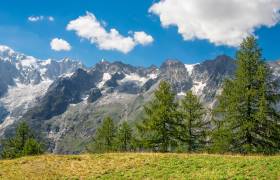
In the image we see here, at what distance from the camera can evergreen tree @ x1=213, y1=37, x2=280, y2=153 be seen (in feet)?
139

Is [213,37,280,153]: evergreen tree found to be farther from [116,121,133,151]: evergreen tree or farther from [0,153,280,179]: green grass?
[116,121,133,151]: evergreen tree

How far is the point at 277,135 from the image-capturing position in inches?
1702

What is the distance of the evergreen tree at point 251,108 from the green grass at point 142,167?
46.6 feet

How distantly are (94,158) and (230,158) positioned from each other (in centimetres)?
1046

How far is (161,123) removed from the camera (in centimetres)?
5219

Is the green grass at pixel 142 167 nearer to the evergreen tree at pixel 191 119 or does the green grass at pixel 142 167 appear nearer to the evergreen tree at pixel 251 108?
the evergreen tree at pixel 251 108

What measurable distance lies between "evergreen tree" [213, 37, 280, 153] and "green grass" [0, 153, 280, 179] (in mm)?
14213

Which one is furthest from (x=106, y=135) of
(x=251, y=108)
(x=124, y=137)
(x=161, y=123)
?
(x=251, y=108)

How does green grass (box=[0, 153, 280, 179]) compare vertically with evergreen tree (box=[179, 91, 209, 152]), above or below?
below

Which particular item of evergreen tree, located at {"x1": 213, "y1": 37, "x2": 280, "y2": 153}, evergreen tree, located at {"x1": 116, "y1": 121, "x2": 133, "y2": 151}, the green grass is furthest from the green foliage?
the green grass

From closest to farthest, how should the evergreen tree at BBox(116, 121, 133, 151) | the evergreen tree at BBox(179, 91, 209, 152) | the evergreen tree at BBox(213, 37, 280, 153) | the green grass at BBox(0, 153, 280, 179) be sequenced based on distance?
the green grass at BBox(0, 153, 280, 179)
the evergreen tree at BBox(213, 37, 280, 153)
the evergreen tree at BBox(179, 91, 209, 152)
the evergreen tree at BBox(116, 121, 133, 151)

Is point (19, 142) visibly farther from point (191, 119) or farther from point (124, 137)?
point (191, 119)

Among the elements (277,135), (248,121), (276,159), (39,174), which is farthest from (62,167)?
(277,135)

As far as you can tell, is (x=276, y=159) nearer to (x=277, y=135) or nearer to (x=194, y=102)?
(x=277, y=135)
